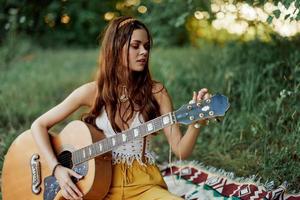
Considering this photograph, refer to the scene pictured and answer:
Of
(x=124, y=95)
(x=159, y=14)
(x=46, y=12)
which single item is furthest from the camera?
(x=159, y=14)

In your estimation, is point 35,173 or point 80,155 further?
point 35,173

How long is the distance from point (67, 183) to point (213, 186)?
42.2 inches

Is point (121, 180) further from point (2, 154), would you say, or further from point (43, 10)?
point (43, 10)

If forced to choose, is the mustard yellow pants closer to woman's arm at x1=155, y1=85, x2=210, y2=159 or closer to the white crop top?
the white crop top

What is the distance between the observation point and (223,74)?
5.59 meters

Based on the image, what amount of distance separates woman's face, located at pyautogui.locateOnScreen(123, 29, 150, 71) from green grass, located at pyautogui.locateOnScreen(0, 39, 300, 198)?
119cm

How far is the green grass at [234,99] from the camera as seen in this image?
4168 millimetres

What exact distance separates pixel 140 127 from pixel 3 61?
413 cm

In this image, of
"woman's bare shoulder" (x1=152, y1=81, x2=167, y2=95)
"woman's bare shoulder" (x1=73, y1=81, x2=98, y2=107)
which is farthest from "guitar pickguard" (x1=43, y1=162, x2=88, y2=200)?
"woman's bare shoulder" (x1=152, y1=81, x2=167, y2=95)

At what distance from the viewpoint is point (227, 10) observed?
16.5ft

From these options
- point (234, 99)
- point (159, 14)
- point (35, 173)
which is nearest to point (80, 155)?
point (35, 173)

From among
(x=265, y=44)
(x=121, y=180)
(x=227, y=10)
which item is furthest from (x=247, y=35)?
(x=121, y=180)

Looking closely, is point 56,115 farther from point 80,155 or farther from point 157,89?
point 157,89

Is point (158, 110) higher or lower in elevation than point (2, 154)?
higher
